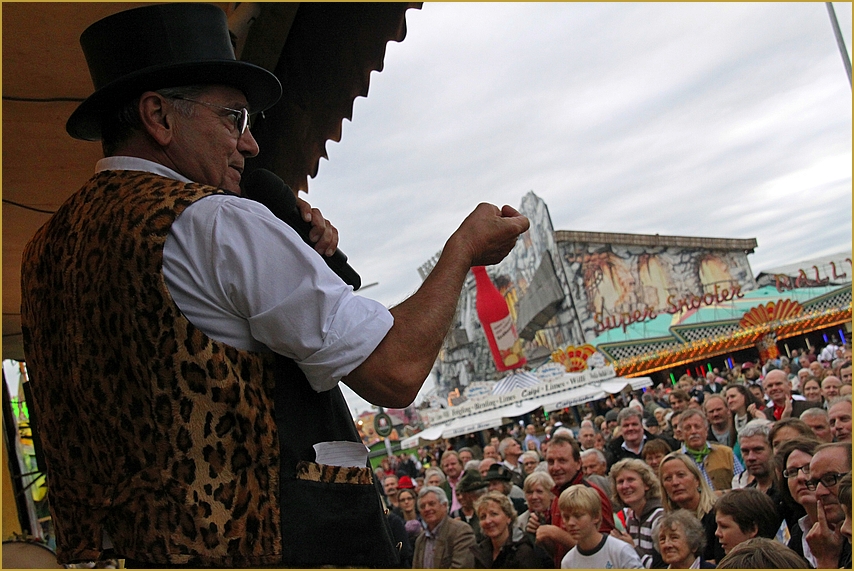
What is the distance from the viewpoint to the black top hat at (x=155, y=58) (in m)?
1.37

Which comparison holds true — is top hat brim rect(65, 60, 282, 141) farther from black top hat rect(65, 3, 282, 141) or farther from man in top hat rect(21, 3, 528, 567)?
man in top hat rect(21, 3, 528, 567)

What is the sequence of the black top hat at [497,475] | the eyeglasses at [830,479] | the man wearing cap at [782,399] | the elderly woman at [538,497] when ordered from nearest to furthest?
the eyeglasses at [830,479], the elderly woman at [538,497], the man wearing cap at [782,399], the black top hat at [497,475]

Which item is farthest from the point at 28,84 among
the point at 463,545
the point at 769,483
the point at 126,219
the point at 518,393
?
the point at 518,393

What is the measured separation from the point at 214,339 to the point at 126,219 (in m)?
0.23

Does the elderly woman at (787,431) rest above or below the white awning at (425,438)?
above

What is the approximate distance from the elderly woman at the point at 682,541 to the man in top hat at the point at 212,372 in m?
2.83

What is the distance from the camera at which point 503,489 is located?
608 cm

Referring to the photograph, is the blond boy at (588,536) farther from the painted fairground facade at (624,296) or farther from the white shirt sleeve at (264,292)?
the painted fairground facade at (624,296)

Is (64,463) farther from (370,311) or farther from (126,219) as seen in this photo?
(370,311)

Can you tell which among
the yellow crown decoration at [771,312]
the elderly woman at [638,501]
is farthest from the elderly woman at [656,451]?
the yellow crown decoration at [771,312]

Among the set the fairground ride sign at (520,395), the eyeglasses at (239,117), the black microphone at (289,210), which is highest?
the eyeglasses at (239,117)

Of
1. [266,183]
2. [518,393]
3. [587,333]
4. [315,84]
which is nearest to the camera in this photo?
[266,183]

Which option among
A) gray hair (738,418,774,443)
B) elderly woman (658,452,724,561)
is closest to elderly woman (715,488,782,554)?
elderly woman (658,452,724,561)

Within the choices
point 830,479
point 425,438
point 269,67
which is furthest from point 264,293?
point 425,438
